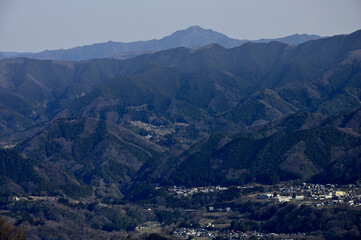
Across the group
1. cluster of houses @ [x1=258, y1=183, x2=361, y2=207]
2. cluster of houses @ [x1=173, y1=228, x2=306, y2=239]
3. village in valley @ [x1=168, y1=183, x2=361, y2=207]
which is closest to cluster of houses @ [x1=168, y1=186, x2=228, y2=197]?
village in valley @ [x1=168, y1=183, x2=361, y2=207]

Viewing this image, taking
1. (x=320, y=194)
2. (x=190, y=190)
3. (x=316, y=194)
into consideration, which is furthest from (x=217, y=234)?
(x=190, y=190)

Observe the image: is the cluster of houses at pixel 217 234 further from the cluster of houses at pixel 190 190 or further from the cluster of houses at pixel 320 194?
the cluster of houses at pixel 190 190

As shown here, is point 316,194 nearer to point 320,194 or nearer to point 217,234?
point 320,194

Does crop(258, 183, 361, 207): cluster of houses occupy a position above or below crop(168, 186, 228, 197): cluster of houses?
above

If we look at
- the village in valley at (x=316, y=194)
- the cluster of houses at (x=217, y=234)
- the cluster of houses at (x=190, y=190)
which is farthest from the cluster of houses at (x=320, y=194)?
the cluster of houses at (x=190, y=190)

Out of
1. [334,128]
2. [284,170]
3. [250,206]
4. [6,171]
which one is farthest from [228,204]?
[6,171]

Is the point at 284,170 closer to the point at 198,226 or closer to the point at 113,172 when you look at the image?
the point at 198,226

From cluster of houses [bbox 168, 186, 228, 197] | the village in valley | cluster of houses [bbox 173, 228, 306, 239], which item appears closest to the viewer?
cluster of houses [bbox 173, 228, 306, 239]

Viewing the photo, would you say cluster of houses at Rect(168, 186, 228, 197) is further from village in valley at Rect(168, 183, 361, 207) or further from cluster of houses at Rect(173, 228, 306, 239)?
cluster of houses at Rect(173, 228, 306, 239)
